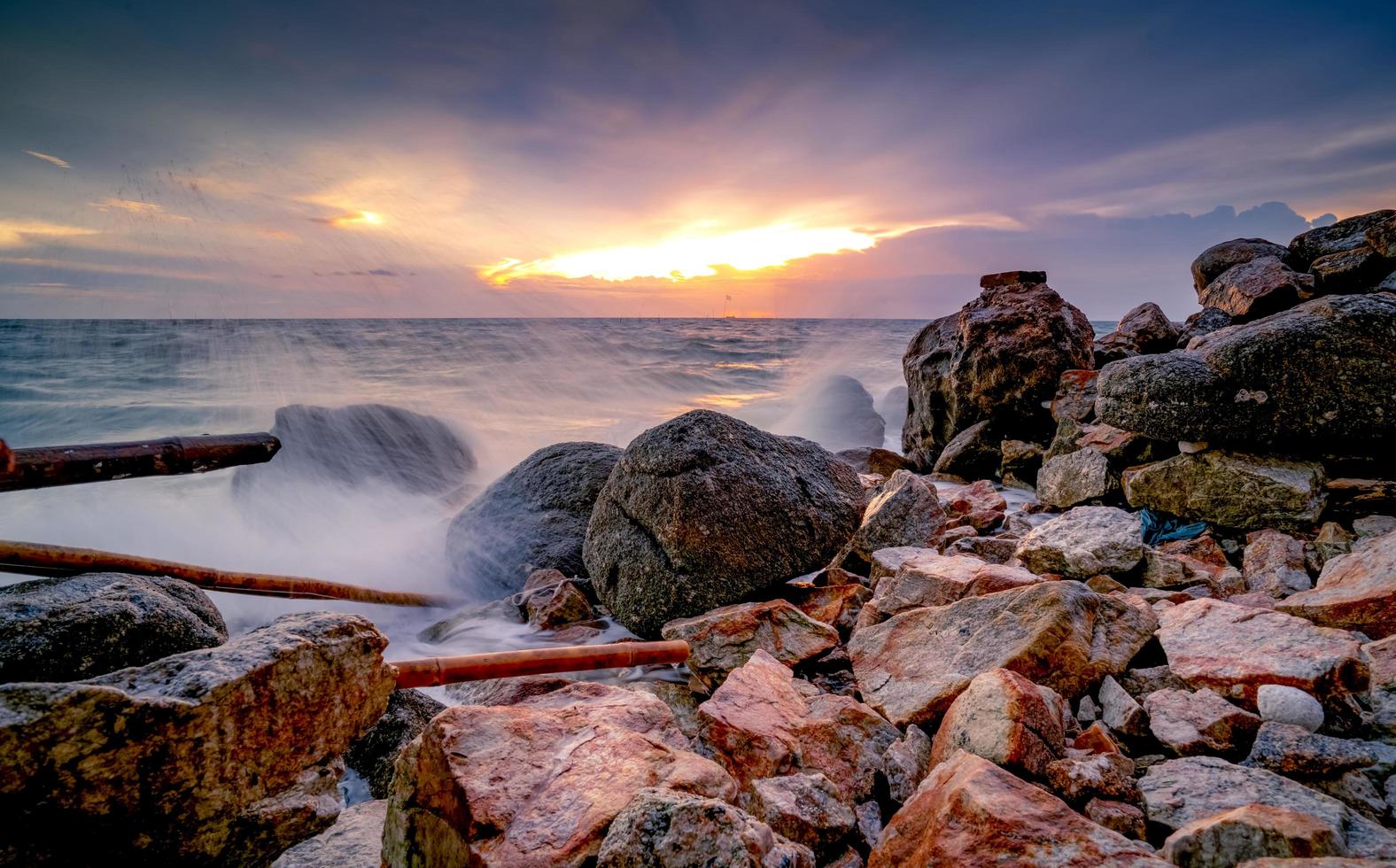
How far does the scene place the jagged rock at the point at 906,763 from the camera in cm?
220

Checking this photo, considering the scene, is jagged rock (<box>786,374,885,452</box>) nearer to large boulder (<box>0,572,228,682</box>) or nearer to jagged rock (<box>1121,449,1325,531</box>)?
jagged rock (<box>1121,449,1325,531</box>)

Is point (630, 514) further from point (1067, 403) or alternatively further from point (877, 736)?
point (1067, 403)

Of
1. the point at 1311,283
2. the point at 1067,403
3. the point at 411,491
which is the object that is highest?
the point at 1311,283

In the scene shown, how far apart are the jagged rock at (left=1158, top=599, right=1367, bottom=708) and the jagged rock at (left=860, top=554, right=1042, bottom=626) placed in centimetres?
68

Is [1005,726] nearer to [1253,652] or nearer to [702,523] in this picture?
[1253,652]

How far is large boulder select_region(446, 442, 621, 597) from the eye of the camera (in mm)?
5922

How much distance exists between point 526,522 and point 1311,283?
346 inches

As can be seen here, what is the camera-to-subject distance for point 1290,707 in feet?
7.04

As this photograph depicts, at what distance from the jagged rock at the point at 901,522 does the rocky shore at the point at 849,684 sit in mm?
26

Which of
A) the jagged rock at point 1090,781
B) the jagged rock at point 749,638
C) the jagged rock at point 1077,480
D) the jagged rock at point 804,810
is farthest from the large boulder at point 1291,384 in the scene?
the jagged rock at point 804,810

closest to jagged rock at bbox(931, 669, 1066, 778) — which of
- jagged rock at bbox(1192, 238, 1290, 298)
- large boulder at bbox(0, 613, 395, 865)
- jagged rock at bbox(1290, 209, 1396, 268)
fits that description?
large boulder at bbox(0, 613, 395, 865)

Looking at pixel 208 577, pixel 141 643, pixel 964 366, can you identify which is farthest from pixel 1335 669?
pixel 964 366

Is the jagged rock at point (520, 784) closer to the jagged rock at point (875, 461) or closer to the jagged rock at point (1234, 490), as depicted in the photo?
the jagged rock at point (1234, 490)

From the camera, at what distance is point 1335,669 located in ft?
7.32
